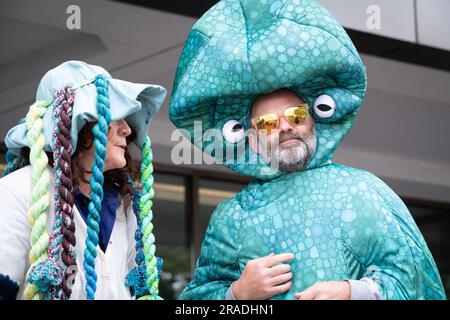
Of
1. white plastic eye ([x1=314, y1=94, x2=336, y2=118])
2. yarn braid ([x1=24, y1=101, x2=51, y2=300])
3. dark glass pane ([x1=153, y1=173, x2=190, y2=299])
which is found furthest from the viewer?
dark glass pane ([x1=153, y1=173, x2=190, y2=299])

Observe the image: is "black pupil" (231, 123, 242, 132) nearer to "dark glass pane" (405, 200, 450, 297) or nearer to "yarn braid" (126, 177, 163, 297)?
"yarn braid" (126, 177, 163, 297)

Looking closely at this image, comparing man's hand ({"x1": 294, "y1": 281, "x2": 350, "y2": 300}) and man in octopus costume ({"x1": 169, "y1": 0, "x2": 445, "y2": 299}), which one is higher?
man in octopus costume ({"x1": 169, "y1": 0, "x2": 445, "y2": 299})

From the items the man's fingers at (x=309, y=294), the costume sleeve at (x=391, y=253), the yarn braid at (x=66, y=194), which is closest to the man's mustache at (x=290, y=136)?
the costume sleeve at (x=391, y=253)

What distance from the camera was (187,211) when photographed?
203 inches

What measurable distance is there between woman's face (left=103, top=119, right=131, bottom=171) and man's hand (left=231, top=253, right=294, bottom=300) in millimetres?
447

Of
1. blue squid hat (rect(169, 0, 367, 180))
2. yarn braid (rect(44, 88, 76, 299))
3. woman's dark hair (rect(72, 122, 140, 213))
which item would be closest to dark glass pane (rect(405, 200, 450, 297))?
blue squid hat (rect(169, 0, 367, 180))

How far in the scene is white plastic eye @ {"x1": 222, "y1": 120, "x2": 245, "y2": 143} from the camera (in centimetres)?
235

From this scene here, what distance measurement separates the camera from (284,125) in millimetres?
2270

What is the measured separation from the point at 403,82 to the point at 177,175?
1.46 meters

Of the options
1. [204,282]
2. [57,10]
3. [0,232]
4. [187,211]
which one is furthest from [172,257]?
[0,232]

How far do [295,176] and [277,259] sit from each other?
27 cm

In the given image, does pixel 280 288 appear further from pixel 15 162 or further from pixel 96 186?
pixel 15 162

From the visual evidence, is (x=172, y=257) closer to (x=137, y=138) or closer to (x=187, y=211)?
(x=187, y=211)
